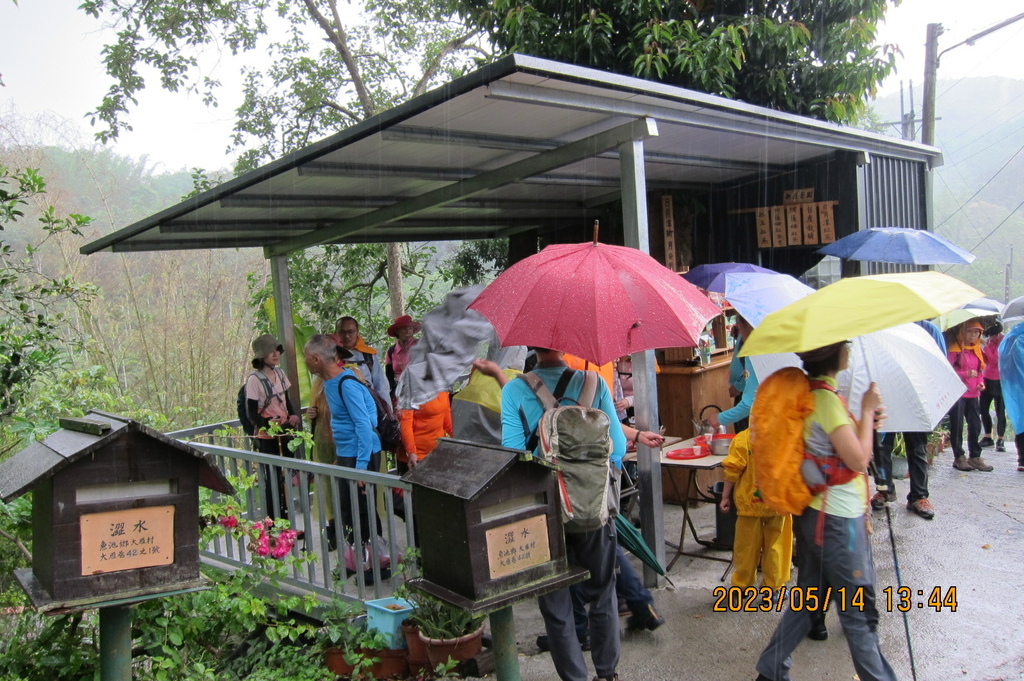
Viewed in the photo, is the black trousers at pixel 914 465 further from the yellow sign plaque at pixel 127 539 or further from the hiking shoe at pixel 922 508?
the yellow sign plaque at pixel 127 539

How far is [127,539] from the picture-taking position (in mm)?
2801

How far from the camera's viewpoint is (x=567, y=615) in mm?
3430

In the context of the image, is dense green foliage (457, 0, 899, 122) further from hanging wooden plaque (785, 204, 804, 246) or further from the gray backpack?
the gray backpack

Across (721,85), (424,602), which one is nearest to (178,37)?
(721,85)

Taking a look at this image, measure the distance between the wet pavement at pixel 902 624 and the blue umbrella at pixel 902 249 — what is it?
6.92 ft

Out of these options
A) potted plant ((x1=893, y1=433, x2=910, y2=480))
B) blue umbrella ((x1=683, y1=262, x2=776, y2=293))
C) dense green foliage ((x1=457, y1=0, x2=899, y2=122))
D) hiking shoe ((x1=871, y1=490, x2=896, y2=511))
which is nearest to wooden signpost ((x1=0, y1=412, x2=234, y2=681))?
blue umbrella ((x1=683, y1=262, x2=776, y2=293))

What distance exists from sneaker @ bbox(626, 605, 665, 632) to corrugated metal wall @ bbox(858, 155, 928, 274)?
484 centimetres

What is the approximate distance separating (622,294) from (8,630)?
12.5 ft

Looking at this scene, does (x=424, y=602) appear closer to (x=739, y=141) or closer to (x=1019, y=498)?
(x=739, y=141)

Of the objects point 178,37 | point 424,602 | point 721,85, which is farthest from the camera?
point 178,37

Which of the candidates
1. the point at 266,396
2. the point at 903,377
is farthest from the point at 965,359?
the point at 266,396

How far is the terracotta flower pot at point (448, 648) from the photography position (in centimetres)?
405

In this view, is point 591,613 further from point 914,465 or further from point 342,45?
point 342,45

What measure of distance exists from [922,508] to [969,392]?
87.2 inches
